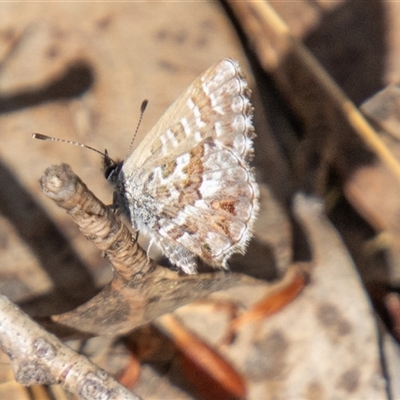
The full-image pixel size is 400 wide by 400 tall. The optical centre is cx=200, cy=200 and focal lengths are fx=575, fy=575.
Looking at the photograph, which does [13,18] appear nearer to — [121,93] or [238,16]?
[121,93]

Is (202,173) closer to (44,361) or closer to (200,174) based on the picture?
(200,174)

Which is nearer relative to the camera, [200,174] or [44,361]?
[44,361]

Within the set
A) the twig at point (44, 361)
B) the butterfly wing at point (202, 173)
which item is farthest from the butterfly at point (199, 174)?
the twig at point (44, 361)

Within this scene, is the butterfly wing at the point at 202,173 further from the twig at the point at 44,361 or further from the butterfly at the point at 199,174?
the twig at the point at 44,361

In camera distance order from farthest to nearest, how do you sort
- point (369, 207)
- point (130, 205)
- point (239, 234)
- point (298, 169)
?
point (298, 169) → point (369, 207) → point (130, 205) → point (239, 234)

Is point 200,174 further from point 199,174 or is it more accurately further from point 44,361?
point 44,361

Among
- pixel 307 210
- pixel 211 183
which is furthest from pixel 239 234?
pixel 307 210

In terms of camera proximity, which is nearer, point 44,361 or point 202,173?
point 44,361

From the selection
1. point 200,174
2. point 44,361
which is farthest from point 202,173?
point 44,361

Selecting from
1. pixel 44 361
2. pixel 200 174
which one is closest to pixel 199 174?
pixel 200 174
